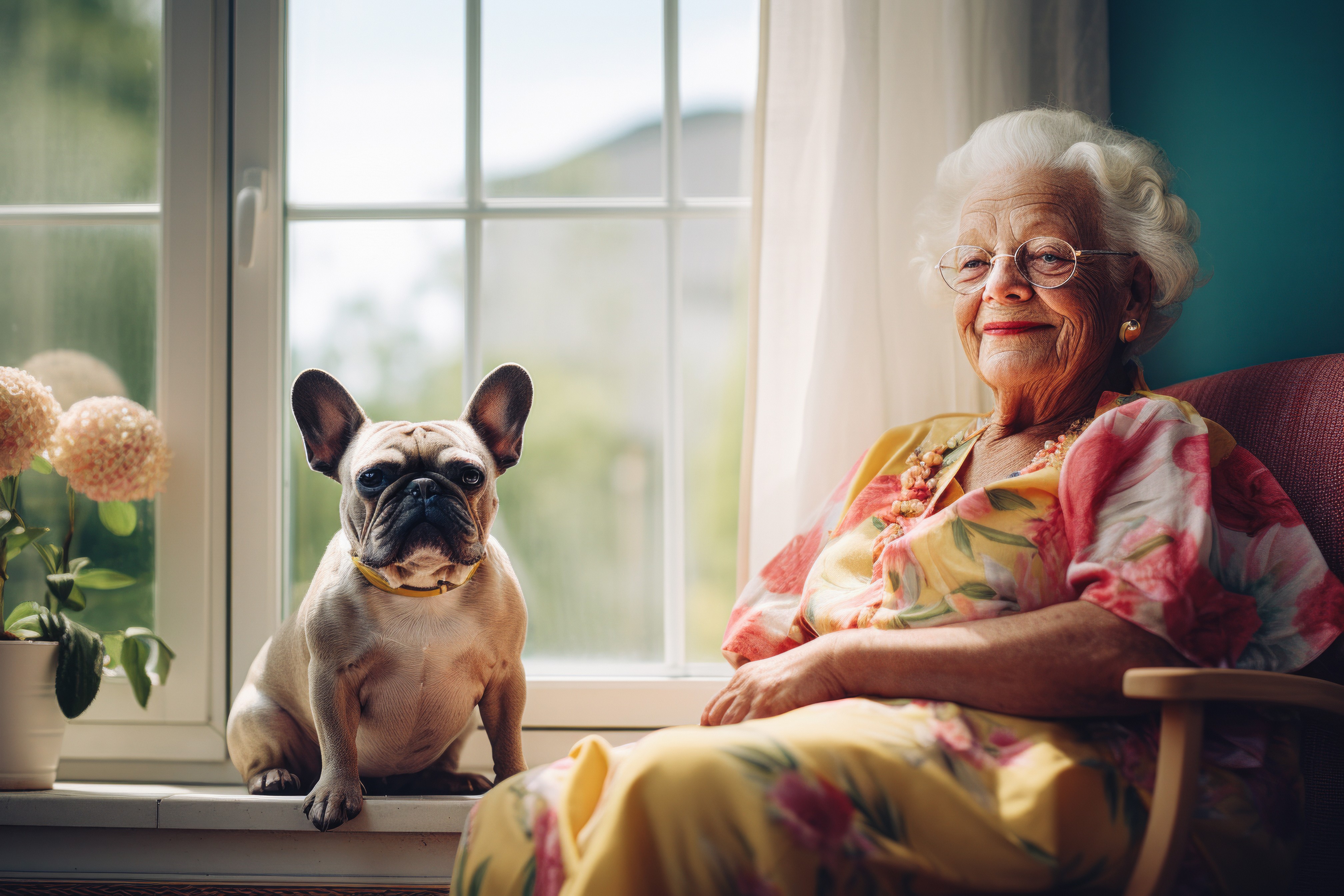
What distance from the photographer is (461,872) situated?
2.68ft

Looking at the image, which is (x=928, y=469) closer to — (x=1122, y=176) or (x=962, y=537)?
(x=962, y=537)

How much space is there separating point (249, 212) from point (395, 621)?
913mm

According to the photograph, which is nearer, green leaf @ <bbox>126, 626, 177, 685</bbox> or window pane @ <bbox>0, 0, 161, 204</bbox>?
green leaf @ <bbox>126, 626, 177, 685</bbox>

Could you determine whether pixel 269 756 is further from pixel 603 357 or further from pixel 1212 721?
pixel 1212 721

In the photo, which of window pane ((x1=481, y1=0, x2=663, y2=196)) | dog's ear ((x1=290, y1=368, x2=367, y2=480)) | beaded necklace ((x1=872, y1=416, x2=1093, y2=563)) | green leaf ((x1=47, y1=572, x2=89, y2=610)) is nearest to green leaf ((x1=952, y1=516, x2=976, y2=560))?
beaded necklace ((x1=872, y1=416, x2=1093, y2=563))

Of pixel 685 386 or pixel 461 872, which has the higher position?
pixel 685 386

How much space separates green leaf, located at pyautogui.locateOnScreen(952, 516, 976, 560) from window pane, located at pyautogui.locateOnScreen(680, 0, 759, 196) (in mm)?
885

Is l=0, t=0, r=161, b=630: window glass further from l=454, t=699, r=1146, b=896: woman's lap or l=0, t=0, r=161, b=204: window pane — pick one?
l=454, t=699, r=1146, b=896: woman's lap

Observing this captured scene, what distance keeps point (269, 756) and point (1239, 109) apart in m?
1.89

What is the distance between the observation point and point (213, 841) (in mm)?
1211

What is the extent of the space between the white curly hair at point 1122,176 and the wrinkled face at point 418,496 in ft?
2.72

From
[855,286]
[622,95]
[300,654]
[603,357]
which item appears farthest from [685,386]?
[300,654]

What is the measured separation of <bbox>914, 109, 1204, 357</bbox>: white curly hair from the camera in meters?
1.08

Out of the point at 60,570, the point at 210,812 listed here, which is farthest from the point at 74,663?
the point at 210,812
